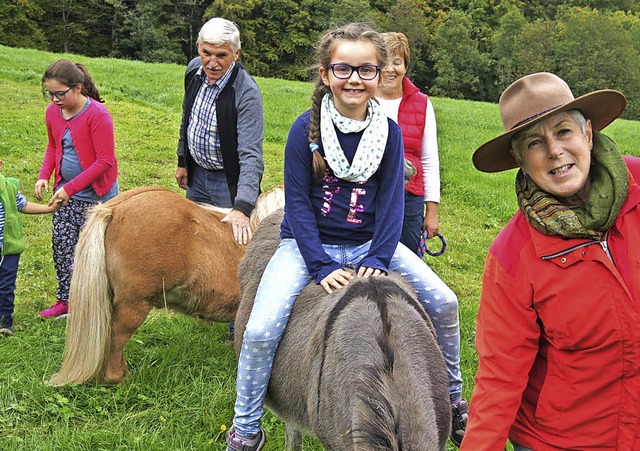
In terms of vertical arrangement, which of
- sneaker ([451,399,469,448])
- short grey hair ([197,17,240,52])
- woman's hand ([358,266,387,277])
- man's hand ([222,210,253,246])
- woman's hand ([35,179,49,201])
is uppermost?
short grey hair ([197,17,240,52])

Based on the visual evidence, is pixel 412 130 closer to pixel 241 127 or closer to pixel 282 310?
pixel 241 127

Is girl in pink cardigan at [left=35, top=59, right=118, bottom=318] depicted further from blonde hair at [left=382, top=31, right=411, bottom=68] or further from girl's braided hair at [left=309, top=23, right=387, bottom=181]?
girl's braided hair at [left=309, top=23, right=387, bottom=181]

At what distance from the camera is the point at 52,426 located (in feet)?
12.8

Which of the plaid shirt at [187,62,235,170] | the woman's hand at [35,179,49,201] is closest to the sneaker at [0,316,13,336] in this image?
the woman's hand at [35,179,49,201]

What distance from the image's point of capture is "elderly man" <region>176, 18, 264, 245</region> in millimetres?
4332

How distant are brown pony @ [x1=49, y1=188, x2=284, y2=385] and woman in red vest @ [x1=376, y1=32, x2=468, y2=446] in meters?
1.01

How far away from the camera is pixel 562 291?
194 centimetres

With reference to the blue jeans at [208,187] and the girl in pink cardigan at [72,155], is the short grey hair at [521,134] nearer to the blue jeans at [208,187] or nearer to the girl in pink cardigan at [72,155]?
the blue jeans at [208,187]

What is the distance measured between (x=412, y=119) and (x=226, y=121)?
1.41 m

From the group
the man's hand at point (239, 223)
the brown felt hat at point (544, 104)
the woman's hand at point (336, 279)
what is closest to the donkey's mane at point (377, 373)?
the woman's hand at point (336, 279)

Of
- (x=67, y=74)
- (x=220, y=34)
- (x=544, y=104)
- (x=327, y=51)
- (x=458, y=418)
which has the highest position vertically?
(x=220, y=34)

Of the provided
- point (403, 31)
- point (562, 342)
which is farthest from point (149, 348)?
point (403, 31)

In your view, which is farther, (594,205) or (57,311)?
(57,311)

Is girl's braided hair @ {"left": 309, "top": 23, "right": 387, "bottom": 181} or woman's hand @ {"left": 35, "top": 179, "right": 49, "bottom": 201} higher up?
girl's braided hair @ {"left": 309, "top": 23, "right": 387, "bottom": 181}
